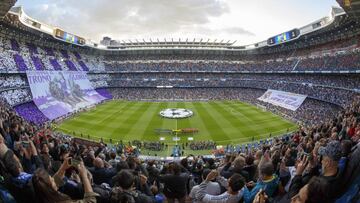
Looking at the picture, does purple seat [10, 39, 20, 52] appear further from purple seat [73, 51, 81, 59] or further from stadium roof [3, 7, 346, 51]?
purple seat [73, 51, 81, 59]

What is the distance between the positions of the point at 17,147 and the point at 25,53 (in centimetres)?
5680

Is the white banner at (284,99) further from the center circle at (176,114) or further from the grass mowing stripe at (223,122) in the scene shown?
the center circle at (176,114)

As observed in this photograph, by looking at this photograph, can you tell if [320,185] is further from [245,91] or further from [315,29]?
[245,91]

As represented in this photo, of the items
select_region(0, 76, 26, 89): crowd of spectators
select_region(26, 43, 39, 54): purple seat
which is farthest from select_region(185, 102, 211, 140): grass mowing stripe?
select_region(26, 43, 39, 54): purple seat

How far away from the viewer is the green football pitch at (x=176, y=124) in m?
38.6

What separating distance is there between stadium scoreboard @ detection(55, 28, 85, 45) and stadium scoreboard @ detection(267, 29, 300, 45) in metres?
48.2

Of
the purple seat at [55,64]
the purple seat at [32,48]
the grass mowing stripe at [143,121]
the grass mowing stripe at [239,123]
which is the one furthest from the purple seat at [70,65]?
the grass mowing stripe at [239,123]

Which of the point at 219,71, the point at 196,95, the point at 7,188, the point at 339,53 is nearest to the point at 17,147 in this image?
the point at 7,188

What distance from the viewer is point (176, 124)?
45.8 m

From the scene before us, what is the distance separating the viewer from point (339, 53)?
2046 inches

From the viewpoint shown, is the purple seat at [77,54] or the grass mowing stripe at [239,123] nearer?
the grass mowing stripe at [239,123]

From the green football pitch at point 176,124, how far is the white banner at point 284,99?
4.14m

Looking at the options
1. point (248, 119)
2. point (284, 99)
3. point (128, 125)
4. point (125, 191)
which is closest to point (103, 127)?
point (128, 125)

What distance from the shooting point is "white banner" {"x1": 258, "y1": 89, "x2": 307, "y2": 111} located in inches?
2085
